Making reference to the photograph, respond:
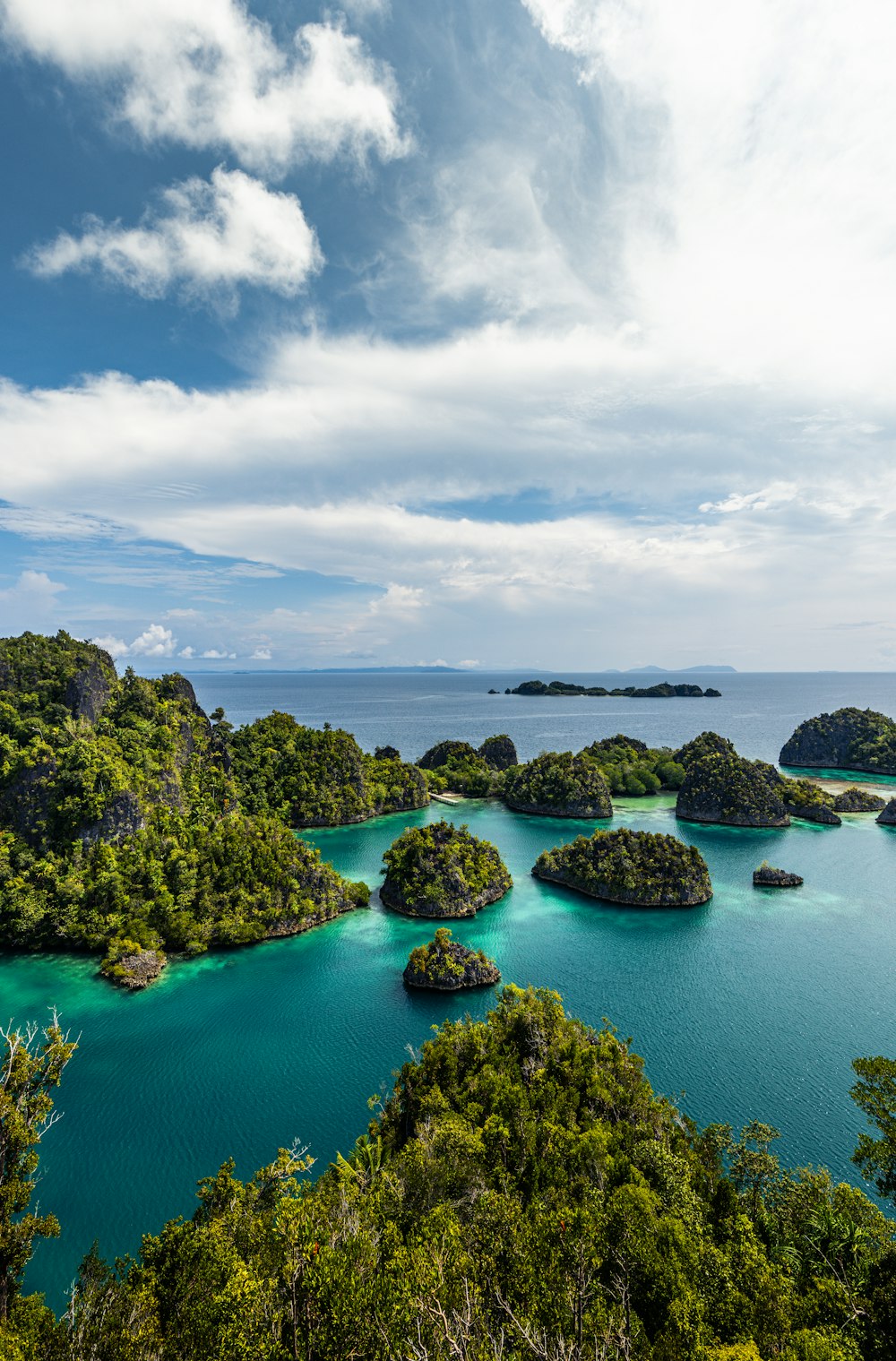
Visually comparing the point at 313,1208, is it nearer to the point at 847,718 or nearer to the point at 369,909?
the point at 369,909

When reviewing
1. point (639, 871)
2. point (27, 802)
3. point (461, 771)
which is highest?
point (27, 802)

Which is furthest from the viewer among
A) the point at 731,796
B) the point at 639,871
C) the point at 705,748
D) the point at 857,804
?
the point at 705,748

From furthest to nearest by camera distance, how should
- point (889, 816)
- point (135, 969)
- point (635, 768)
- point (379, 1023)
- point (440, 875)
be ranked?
point (635, 768), point (889, 816), point (440, 875), point (135, 969), point (379, 1023)

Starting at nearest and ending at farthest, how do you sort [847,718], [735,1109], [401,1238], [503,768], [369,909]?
[401,1238] → [735,1109] → [369,909] → [503,768] → [847,718]

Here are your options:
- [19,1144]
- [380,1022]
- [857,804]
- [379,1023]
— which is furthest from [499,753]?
[19,1144]

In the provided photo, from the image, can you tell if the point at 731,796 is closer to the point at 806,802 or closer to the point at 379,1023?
the point at 806,802

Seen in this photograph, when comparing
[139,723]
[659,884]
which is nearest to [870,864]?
[659,884]

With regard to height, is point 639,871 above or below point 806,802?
above

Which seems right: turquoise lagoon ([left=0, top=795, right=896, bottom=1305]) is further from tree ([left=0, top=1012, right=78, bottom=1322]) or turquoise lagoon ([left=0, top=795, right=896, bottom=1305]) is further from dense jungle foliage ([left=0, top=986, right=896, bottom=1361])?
tree ([left=0, top=1012, right=78, bottom=1322])
